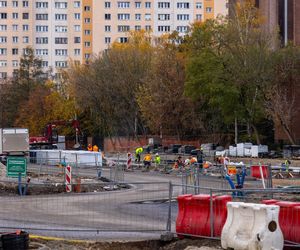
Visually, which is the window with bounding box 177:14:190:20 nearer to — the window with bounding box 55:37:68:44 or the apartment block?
the apartment block

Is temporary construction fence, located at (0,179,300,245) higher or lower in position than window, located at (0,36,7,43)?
lower

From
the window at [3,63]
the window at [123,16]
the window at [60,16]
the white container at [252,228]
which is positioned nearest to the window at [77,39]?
the window at [60,16]

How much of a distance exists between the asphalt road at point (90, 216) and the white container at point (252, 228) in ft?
10.5

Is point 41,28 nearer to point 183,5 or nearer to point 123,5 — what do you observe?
point 123,5

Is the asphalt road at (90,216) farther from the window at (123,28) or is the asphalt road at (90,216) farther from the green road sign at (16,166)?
the window at (123,28)

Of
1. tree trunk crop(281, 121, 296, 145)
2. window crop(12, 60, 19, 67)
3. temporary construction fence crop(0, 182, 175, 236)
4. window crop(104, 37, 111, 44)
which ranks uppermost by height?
window crop(104, 37, 111, 44)

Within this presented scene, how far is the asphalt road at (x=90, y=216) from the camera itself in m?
16.9

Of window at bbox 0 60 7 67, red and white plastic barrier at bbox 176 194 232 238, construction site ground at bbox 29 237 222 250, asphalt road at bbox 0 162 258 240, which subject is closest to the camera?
red and white plastic barrier at bbox 176 194 232 238

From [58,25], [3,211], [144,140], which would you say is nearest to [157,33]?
[58,25]

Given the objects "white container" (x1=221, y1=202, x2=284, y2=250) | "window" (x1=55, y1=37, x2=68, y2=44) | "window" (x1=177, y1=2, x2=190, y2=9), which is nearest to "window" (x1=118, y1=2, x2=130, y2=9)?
"window" (x1=177, y1=2, x2=190, y2=9)

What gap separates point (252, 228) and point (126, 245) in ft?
11.1

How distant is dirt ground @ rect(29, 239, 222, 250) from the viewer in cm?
1451

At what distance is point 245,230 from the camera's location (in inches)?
518

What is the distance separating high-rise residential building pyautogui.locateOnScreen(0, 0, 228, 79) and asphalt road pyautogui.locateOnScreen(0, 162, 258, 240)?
103454mm
